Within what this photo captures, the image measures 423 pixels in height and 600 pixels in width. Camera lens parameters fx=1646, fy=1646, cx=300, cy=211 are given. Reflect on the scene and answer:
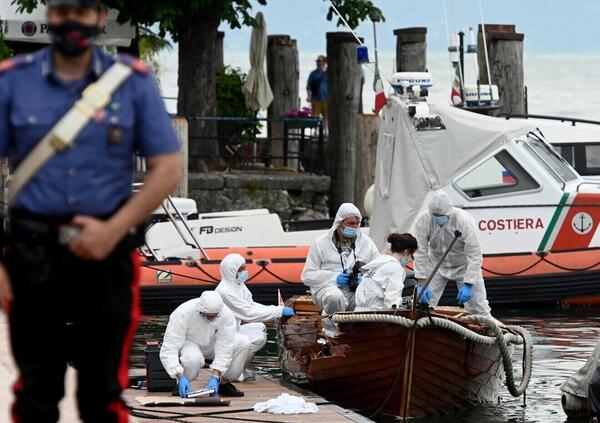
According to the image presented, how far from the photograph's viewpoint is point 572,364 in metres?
14.1

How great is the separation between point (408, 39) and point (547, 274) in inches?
232

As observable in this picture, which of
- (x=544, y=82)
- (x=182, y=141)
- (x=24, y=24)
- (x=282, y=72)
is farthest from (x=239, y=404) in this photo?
(x=544, y=82)

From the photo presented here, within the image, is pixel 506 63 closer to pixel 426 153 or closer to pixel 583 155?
pixel 583 155

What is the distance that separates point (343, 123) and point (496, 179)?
4.34 m

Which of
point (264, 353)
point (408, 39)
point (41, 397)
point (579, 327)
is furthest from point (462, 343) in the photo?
point (408, 39)

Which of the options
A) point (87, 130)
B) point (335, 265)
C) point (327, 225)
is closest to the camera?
point (87, 130)

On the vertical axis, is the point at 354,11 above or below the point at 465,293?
above

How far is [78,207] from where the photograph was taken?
469 centimetres

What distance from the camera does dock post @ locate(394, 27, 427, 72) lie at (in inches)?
891

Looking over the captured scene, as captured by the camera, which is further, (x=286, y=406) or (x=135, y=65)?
(x=286, y=406)

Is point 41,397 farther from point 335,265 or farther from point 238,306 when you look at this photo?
point 335,265

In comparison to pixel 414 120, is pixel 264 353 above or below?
below

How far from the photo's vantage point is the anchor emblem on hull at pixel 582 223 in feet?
59.4

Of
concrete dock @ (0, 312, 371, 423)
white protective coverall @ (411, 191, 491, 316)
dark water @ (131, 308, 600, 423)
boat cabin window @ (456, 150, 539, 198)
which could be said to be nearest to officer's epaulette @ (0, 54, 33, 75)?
concrete dock @ (0, 312, 371, 423)
